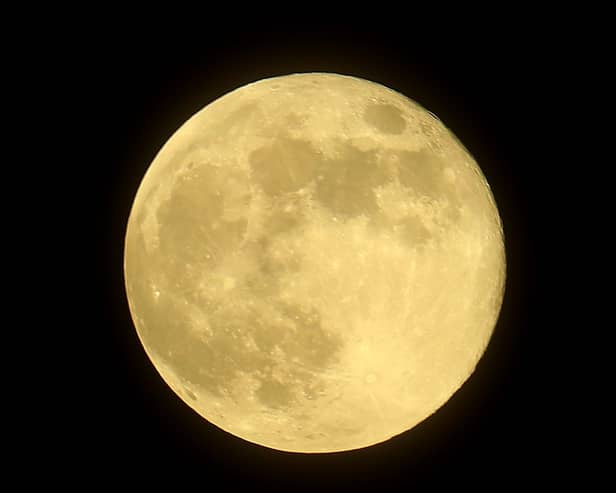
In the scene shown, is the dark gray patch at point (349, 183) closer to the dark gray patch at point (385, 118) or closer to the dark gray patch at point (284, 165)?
the dark gray patch at point (284, 165)

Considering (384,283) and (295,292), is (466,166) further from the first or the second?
(295,292)

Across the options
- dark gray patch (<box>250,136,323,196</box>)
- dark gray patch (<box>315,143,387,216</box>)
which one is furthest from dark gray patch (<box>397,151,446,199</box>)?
dark gray patch (<box>250,136,323,196</box>)

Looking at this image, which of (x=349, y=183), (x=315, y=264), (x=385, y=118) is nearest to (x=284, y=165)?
(x=349, y=183)

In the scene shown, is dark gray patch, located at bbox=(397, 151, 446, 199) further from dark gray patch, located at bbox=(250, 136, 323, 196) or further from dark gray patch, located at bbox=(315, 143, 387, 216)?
dark gray patch, located at bbox=(250, 136, 323, 196)

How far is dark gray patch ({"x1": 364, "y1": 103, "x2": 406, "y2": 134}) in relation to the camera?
188 inches

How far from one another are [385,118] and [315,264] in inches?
40.0

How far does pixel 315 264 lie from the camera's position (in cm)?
440

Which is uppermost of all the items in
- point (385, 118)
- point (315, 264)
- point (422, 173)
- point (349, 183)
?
point (385, 118)

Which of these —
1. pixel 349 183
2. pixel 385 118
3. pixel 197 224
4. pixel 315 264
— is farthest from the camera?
pixel 385 118

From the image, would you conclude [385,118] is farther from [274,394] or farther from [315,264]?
[274,394]

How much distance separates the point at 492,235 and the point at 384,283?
0.95m

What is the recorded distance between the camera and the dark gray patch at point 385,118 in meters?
4.78

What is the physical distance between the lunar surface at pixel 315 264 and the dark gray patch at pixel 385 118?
11mm

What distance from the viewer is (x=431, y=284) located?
459 centimetres
